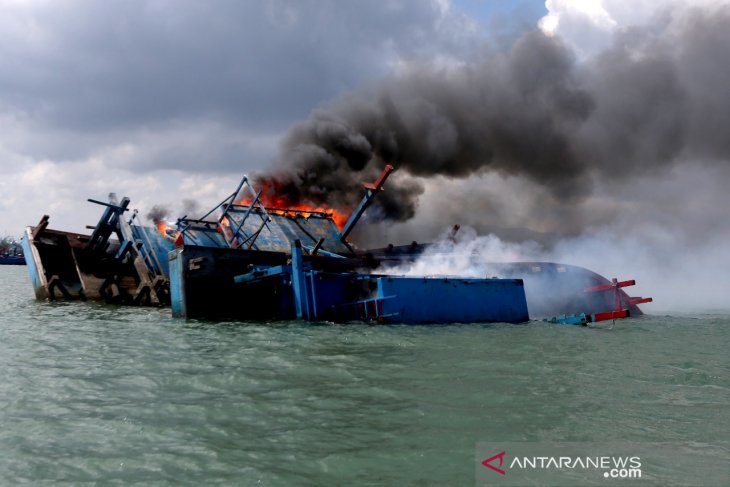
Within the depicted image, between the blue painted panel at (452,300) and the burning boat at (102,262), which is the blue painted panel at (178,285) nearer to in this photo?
the burning boat at (102,262)

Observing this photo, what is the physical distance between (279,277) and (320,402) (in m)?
9.72

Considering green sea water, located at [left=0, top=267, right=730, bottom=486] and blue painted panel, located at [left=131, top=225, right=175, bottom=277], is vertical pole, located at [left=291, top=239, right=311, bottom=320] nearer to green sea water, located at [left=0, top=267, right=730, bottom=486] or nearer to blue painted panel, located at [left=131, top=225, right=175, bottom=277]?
green sea water, located at [left=0, top=267, right=730, bottom=486]

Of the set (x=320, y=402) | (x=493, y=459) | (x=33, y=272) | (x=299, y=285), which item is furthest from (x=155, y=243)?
(x=493, y=459)

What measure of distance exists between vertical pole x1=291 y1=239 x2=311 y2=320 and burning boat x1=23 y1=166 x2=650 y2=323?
3cm

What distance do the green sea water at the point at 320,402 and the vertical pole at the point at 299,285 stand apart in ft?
8.95

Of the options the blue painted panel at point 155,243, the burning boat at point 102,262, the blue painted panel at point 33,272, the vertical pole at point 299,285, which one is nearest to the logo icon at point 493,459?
the vertical pole at point 299,285

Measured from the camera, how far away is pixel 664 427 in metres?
6.37

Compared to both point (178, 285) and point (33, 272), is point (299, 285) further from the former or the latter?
point (33, 272)

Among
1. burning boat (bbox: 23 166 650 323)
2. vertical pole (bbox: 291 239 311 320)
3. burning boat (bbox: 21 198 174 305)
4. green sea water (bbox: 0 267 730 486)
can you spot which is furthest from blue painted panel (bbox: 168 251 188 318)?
burning boat (bbox: 21 198 174 305)

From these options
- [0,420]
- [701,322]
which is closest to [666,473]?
[0,420]

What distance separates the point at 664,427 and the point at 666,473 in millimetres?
1634

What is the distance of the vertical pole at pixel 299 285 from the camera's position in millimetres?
15906

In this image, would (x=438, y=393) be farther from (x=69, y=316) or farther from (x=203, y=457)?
(x=69, y=316)

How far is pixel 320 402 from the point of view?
23.2 feet
